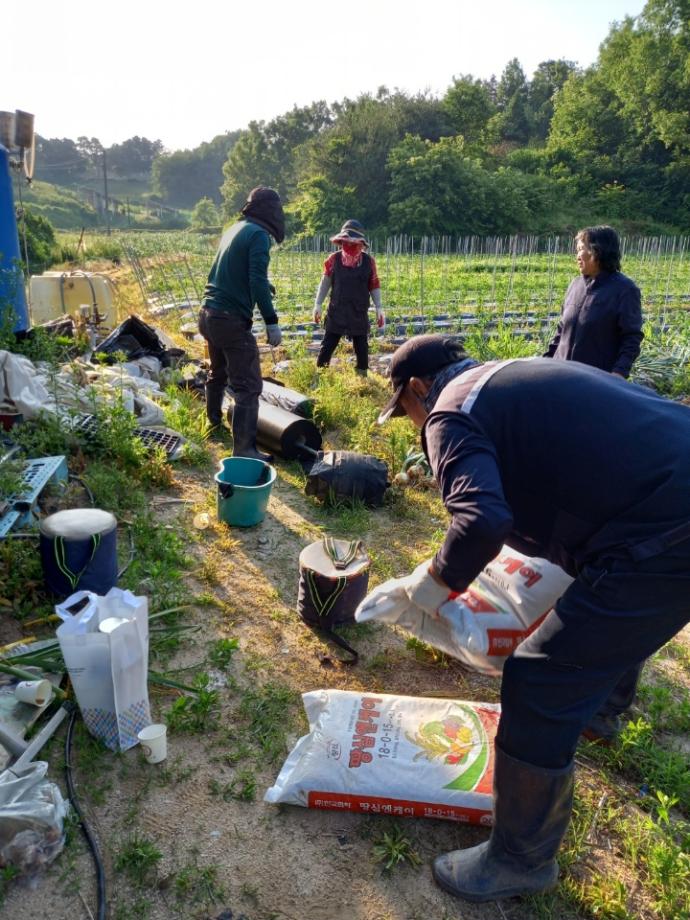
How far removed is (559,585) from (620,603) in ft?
2.73

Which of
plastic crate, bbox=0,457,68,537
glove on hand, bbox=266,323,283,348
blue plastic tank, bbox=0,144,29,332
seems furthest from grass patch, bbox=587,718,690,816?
blue plastic tank, bbox=0,144,29,332

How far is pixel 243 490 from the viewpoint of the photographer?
385cm

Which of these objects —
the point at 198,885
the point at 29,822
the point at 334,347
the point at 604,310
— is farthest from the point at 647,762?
the point at 334,347

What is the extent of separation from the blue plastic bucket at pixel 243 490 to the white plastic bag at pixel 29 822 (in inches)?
80.4

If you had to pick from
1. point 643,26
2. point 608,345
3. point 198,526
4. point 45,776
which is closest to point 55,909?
point 45,776

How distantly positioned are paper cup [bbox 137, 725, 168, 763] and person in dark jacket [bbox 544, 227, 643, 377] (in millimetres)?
2942

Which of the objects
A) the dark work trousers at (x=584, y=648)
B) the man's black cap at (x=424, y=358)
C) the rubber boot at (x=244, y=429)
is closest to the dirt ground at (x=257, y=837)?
the dark work trousers at (x=584, y=648)

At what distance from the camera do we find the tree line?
1150 inches

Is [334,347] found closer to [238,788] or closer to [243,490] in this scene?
[243,490]

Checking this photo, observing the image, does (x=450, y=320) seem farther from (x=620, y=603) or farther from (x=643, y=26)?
(x=643, y=26)

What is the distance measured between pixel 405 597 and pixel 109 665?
1.03 metres

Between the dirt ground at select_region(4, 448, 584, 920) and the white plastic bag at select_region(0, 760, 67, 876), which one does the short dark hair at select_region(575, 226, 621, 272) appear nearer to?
the dirt ground at select_region(4, 448, 584, 920)

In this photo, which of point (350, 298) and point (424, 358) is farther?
point (350, 298)

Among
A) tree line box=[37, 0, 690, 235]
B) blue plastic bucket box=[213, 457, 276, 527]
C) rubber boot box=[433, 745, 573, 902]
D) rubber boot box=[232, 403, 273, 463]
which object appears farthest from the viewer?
tree line box=[37, 0, 690, 235]
